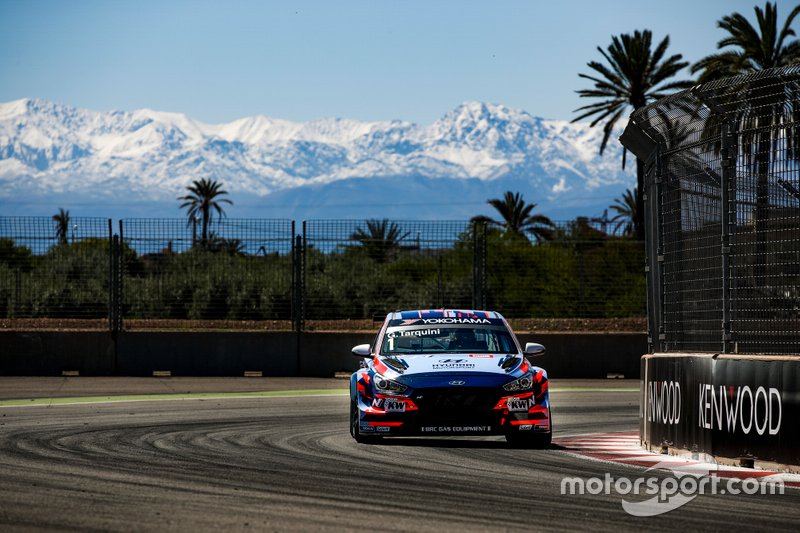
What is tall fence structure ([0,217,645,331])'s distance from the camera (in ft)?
86.0

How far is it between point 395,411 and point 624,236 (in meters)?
15.0

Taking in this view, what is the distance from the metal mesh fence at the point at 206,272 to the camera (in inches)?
1034

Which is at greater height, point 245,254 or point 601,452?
point 245,254

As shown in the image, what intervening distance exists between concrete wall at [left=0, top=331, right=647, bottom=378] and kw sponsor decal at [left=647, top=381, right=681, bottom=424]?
13508 millimetres

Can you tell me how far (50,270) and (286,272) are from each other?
4559 millimetres

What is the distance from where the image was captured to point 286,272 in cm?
2648

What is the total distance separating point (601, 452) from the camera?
40.0 feet

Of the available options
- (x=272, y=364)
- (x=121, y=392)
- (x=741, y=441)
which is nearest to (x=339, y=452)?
(x=741, y=441)

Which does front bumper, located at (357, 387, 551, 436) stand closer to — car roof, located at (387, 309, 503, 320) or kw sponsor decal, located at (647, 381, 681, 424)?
kw sponsor decal, located at (647, 381, 681, 424)

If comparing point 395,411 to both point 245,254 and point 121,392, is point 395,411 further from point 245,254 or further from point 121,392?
point 245,254

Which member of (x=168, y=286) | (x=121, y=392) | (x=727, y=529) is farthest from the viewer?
(x=168, y=286)

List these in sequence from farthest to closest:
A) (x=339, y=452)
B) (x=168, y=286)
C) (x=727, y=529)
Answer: (x=168, y=286), (x=339, y=452), (x=727, y=529)

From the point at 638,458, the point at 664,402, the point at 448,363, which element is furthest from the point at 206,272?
the point at 638,458

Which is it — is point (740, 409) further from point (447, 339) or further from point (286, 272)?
point (286, 272)
